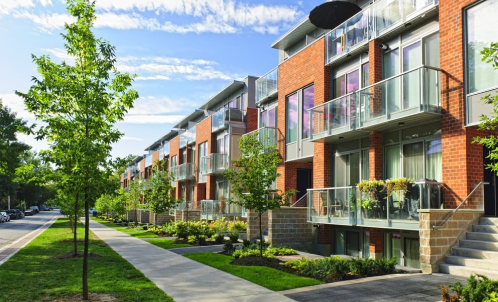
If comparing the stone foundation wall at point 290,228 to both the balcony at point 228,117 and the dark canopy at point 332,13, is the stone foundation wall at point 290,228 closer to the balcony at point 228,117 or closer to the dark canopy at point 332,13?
the dark canopy at point 332,13

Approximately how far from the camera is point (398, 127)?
14.2m

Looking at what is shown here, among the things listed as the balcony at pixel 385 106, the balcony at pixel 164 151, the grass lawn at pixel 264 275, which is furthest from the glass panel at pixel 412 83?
the balcony at pixel 164 151

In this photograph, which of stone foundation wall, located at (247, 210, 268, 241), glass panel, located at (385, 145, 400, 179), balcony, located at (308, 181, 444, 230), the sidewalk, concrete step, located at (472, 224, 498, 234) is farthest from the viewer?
stone foundation wall, located at (247, 210, 268, 241)

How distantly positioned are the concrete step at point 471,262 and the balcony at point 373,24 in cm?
746

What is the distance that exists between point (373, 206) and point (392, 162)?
2177 millimetres

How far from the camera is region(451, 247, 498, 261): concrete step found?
9.67m

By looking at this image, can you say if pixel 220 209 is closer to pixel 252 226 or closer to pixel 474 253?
pixel 252 226

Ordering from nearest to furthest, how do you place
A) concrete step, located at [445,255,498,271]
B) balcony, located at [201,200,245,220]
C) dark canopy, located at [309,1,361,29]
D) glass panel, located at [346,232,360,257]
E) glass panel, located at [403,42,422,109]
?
concrete step, located at [445,255,498,271] < glass panel, located at [403,42,422,109] < glass panel, located at [346,232,360,257] < dark canopy, located at [309,1,361,29] < balcony, located at [201,200,245,220]

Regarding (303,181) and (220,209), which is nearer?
(303,181)

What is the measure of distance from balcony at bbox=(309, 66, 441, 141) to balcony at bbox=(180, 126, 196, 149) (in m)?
22.4

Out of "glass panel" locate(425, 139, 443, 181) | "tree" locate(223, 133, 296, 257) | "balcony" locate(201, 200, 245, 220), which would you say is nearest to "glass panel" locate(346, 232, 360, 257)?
"tree" locate(223, 133, 296, 257)

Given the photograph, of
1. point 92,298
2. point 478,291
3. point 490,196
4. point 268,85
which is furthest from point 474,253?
point 268,85

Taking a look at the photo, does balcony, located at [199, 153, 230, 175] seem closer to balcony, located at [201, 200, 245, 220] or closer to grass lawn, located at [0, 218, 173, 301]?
balcony, located at [201, 200, 245, 220]

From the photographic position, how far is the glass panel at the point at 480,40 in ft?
36.0
